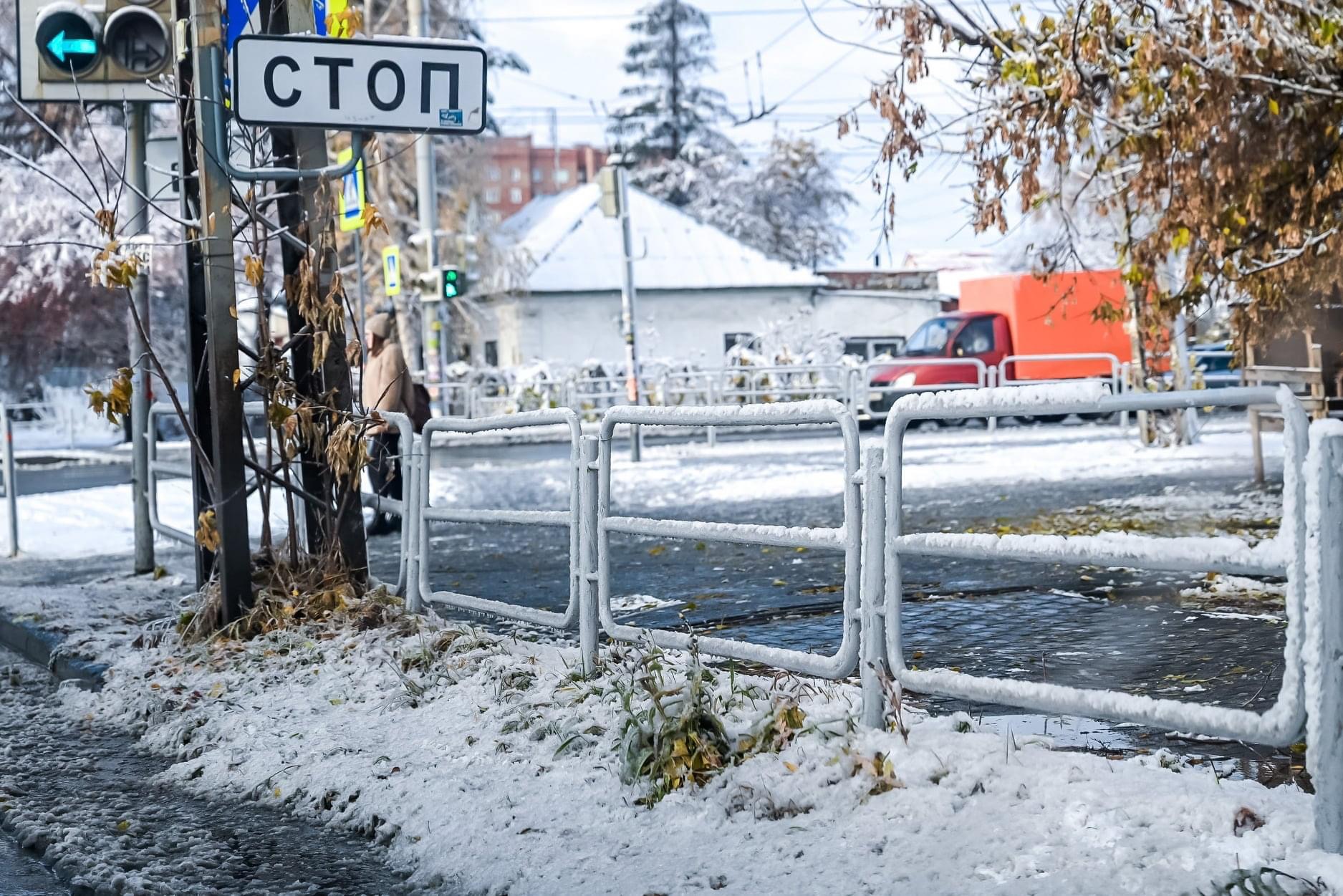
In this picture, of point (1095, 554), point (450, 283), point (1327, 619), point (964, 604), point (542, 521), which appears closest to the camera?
point (1327, 619)

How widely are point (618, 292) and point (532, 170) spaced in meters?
95.8

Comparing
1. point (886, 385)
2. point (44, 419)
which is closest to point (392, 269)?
point (886, 385)

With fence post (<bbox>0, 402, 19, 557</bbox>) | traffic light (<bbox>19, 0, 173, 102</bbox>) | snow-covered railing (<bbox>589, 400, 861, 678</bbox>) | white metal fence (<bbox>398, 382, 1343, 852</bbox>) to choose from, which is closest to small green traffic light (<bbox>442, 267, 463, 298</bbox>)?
fence post (<bbox>0, 402, 19, 557</bbox>)

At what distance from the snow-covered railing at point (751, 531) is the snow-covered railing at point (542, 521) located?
0.05 meters

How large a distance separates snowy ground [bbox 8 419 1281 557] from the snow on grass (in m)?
7.41

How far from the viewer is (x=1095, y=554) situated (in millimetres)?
4051

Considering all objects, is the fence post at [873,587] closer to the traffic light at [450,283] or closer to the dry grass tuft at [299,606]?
the dry grass tuft at [299,606]

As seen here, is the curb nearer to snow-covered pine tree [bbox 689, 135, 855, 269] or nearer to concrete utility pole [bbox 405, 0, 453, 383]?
concrete utility pole [bbox 405, 0, 453, 383]

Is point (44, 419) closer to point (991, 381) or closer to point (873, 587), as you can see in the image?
point (991, 381)

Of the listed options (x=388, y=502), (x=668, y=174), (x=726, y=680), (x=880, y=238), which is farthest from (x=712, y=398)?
(x=668, y=174)

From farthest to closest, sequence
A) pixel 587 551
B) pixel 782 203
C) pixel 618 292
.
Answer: pixel 782 203 < pixel 618 292 < pixel 587 551

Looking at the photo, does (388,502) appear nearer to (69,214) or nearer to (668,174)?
(69,214)

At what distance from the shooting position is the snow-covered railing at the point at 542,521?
19.6ft

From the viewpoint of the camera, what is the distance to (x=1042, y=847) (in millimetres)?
3812
